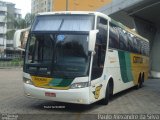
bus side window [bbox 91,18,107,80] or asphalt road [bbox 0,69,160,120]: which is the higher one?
bus side window [bbox 91,18,107,80]

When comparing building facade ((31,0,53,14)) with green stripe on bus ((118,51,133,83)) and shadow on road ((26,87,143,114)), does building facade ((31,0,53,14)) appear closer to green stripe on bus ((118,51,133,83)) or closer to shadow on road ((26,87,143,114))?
green stripe on bus ((118,51,133,83))

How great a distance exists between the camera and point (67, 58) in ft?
41.9

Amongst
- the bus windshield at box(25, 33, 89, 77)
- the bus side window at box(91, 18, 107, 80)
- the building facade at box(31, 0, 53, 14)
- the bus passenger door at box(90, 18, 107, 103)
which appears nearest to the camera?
the bus windshield at box(25, 33, 89, 77)

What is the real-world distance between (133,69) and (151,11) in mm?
14186

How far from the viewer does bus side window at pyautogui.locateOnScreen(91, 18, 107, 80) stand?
43.4 feet

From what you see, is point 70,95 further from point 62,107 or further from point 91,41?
point 91,41

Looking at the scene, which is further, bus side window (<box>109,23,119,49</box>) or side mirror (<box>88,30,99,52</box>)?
bus side window (<box>109,23,119,49</box>)

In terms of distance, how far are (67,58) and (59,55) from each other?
0.93 feet

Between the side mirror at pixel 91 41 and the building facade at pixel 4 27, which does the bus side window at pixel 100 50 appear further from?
the building facade at pixel 4 27

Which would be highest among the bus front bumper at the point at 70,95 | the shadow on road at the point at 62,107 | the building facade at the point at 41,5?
the building facade at the point at 41,5

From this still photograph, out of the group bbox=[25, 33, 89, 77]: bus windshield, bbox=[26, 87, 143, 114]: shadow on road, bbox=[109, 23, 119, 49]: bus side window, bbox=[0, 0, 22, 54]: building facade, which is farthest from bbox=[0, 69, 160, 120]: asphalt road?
bbox=[0, 0, 22, 54]: building facade

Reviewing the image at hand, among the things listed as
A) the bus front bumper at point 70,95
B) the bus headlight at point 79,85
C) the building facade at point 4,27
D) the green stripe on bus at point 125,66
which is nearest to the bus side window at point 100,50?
the bus headlight at point 79,85

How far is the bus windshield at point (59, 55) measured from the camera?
41.4 ft

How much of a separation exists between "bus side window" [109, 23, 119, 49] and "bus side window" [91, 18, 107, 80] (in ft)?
2.65
